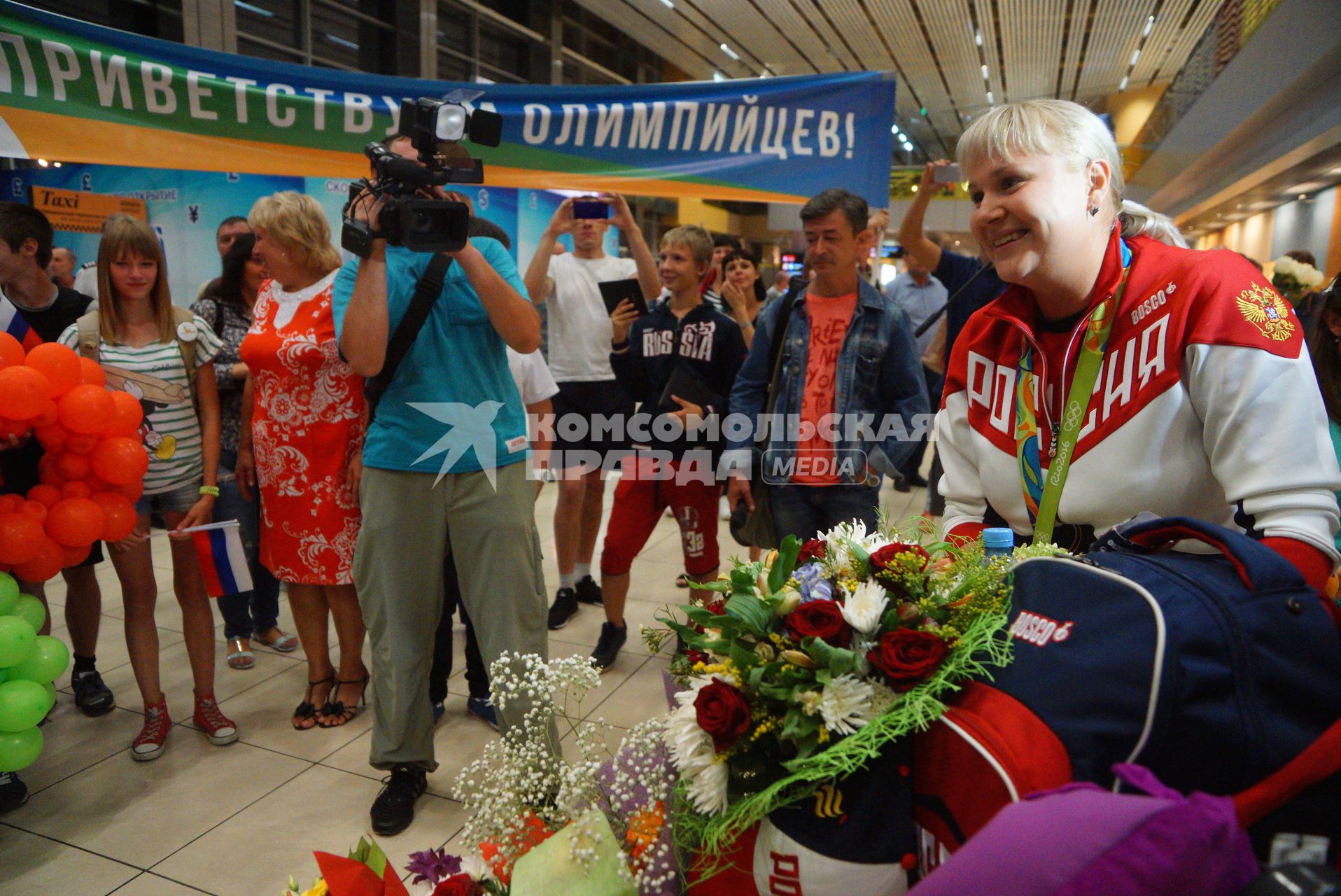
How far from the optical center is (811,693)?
79cm

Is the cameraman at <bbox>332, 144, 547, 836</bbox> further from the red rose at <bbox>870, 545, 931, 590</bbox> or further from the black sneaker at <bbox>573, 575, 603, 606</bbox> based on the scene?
the black sneaker at <bbox>573, 575, 603, 606</bbox>

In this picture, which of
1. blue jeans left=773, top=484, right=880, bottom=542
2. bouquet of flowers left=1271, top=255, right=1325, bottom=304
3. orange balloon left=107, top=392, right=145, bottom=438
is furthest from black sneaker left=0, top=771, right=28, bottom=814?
bouquet of flowers left=1271, top=255, right=1325, bottom=304

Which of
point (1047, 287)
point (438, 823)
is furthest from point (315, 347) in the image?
Result: point (1047, 287)

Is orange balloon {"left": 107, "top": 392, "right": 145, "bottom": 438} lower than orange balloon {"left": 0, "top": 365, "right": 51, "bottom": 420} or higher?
lower

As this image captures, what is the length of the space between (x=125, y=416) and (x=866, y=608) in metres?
2.26

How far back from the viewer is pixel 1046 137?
1104 millimetres

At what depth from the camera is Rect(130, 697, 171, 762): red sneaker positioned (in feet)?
8.58

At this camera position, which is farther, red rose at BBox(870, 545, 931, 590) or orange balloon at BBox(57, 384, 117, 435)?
orange balloon at BBox(57, 384, 117, 435)

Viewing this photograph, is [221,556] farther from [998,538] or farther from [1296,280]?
[1296,280]

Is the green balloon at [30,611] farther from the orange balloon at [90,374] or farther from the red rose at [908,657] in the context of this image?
the red rose at [908,657]

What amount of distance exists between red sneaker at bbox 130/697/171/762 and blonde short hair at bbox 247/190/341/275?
153 cm

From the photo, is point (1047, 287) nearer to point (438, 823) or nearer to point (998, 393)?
point (998, 393)

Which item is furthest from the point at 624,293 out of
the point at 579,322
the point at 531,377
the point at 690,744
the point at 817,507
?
the point at 690,744

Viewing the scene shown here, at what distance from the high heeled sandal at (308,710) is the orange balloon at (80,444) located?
1.05m
